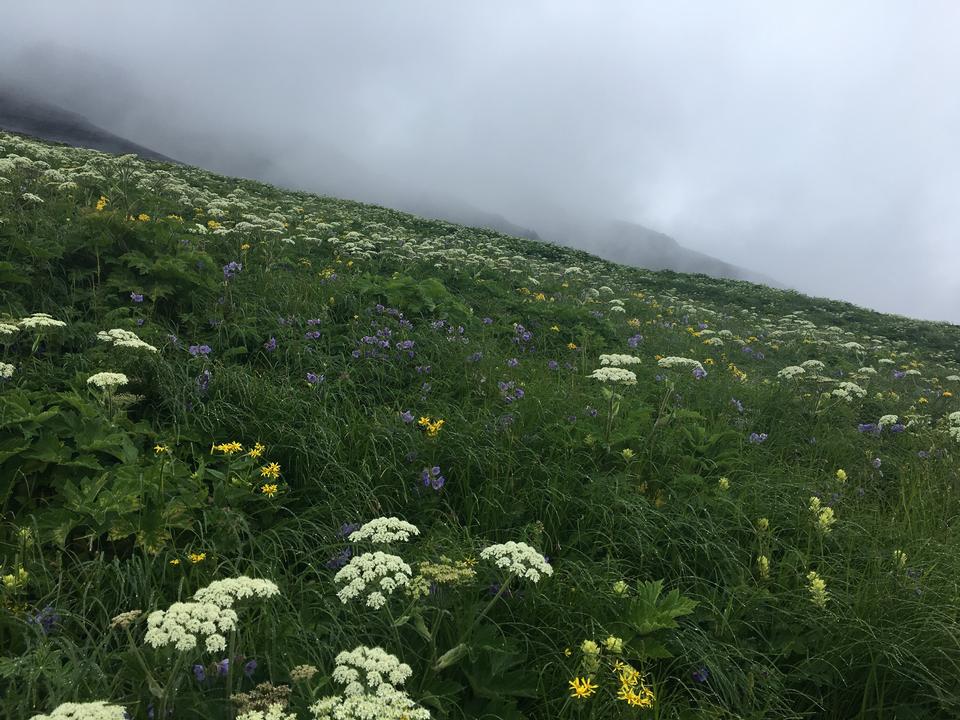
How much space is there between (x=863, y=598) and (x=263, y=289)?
6690mm

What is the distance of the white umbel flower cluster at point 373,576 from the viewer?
1976 millimetres

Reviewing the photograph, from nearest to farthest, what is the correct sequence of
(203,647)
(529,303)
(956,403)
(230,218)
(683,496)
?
(203,647) → (683,496) → (956,403) → (529,303) → (230,218)

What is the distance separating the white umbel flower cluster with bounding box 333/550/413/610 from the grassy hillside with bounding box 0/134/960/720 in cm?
2

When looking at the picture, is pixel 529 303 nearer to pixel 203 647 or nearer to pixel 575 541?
pixel 575 541

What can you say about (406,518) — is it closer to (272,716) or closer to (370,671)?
(370,671)

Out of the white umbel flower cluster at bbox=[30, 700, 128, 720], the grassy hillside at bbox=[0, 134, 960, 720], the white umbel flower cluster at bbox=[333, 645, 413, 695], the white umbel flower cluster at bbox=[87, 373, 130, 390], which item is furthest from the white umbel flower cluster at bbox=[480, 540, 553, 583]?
the white umbel flower cluster at bbox=[87, 373, 130, 390]

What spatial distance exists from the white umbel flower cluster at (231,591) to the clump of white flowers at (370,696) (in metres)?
0.39

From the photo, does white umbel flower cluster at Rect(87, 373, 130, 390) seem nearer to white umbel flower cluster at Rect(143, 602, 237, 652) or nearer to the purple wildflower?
white umbel flower cluster at Rect(143, 602, 237, 652)

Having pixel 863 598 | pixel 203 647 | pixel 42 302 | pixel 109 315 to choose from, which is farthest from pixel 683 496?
pixel 42 302

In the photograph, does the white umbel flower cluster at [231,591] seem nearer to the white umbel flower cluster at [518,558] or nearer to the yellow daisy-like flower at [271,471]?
the white umbel flower cluster at [518,558]

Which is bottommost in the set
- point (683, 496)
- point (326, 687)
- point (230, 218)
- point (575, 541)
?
point (326, 687)

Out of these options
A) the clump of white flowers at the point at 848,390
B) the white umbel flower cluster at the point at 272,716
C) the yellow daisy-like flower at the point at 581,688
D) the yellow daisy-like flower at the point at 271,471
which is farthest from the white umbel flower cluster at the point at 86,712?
the clump of white flowers at the point at 848,390

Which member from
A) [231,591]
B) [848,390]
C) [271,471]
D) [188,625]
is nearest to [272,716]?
[188,625]

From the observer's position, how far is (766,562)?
3.16 metres
